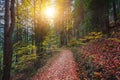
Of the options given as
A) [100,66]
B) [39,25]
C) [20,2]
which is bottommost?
[100,66]

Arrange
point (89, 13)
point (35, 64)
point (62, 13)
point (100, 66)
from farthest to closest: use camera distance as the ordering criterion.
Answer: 1. point (62, 13)
2. point (89, 13)
3. point (35, 64)
4. point (100, 66)

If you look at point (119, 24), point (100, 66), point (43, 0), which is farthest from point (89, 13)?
point (100, 66)

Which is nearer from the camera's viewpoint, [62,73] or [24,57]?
[62,73]

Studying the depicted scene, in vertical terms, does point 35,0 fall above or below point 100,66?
above

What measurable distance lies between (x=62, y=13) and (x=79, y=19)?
648 cm

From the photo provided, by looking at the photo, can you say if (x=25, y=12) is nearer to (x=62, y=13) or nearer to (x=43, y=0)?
(x=43, y=0)

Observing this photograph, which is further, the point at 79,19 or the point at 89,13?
the point at 79,19

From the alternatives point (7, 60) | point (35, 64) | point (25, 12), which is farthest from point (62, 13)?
point (7, 60)

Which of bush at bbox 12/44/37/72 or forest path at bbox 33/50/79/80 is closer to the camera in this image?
forest path at bbox 33/50/79/80

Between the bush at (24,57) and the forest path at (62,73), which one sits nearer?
the forest path at (62,73)

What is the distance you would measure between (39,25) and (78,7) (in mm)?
10657

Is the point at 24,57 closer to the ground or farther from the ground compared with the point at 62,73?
farther from the ground

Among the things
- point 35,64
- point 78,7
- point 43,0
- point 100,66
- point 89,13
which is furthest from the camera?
point 78,7

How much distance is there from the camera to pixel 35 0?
678 inches
